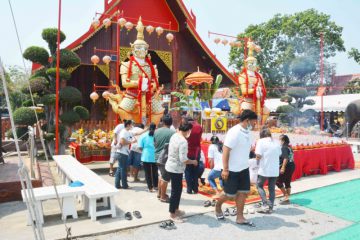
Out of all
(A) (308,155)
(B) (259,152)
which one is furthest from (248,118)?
(A) (308,155)

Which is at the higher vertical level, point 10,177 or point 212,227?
point 10,177

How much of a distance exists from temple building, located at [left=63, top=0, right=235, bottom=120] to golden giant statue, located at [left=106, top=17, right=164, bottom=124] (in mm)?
3045

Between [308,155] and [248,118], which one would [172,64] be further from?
[248,118]

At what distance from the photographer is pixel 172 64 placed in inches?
606

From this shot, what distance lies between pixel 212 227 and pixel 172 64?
1194cm

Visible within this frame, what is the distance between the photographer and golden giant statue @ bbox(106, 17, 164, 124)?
9.69m

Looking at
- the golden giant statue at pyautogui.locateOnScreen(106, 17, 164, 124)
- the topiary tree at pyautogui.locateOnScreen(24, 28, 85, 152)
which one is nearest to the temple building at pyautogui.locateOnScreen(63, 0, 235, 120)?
the topiary tree at pyautogui.locateOnScreen(24, 28, 85, 152)

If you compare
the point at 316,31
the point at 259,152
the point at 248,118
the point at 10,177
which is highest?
the point at 316,31

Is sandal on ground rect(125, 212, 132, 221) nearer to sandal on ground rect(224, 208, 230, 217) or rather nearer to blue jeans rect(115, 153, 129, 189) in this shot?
sandal on ground rect(224, 208, 230, 217)

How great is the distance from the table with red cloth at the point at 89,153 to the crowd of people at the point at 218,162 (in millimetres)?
1460

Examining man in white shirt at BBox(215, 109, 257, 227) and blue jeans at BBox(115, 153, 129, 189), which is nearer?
man in white shirt at BBox(215, 109, 257, 227)

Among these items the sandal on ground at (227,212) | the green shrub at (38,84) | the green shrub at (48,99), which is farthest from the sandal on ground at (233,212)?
the green shrub at (38,84)

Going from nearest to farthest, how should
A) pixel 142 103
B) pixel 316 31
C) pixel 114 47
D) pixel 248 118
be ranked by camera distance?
pixel 248 118 → pixel 142 103 → pixel 114 47 → pixel 316 31

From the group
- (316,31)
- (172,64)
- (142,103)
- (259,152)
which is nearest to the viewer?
(259,152)
